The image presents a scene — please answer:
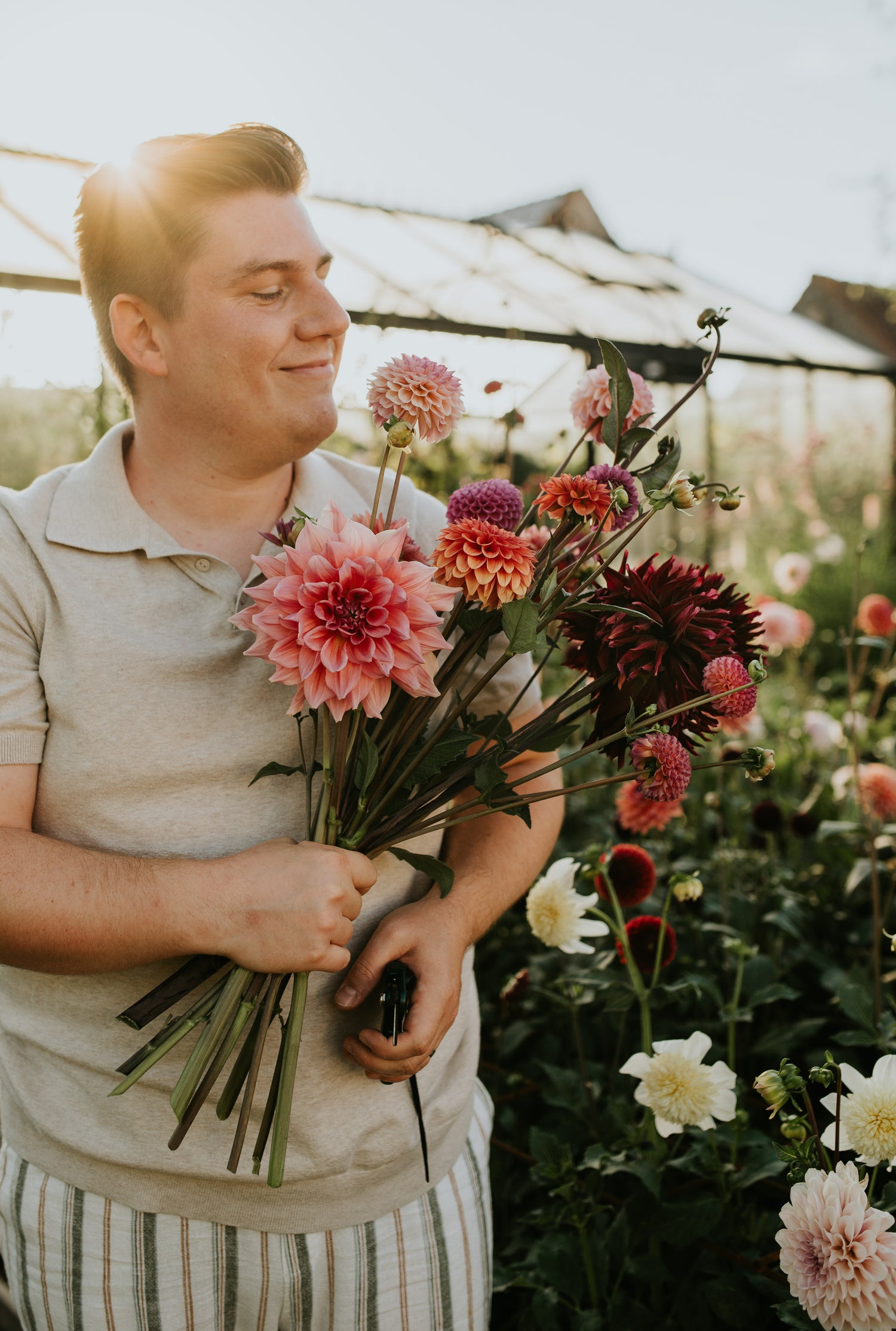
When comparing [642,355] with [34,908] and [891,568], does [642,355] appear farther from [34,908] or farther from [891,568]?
[34,908]

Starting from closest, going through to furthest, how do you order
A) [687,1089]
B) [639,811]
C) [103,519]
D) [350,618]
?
[350,618]
[103,519]
[687,1089]
[639,811]

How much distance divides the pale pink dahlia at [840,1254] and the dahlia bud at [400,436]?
0.78 metres

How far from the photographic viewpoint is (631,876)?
154 centimetres

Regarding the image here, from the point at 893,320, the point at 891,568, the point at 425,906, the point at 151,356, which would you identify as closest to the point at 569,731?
the point at 425,906

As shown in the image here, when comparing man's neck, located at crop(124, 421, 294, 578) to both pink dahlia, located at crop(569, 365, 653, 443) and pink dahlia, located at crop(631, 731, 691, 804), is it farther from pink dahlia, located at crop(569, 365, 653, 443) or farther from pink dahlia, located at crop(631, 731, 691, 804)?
pink dahlia, located at crop(631, 731, 691, 804)

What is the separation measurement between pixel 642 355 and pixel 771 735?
254 cm

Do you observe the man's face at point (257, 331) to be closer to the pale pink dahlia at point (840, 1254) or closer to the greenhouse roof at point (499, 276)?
the pale pink dahlia at point (840, 1254)

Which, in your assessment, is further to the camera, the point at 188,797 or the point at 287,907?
the point at 188,797

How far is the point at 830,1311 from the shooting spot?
2.88 feet

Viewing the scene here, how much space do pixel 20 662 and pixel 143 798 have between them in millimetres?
198

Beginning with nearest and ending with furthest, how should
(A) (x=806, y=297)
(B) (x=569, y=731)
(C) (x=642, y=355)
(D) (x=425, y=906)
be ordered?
(B) (x=569, y=731)
(D) (x=425, y=906)
(C) (x=642, y=355)
(A) (x=806, y=297)

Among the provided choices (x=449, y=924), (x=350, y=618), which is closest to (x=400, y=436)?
(x=350, y=618)

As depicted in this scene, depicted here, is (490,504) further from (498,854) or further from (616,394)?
(498,854)

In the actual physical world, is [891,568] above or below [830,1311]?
above
